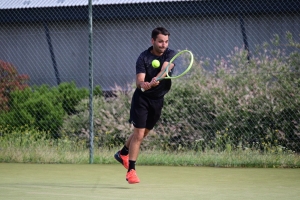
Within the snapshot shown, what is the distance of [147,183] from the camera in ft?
25.7

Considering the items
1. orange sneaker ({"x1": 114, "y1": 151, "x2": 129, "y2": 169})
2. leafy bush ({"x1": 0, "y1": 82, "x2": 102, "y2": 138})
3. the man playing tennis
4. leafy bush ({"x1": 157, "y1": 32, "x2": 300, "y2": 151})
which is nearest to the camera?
the man playing tennis

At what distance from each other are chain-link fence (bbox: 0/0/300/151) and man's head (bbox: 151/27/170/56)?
12.6 ft

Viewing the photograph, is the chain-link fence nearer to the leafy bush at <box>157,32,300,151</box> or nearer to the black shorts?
the leafy bush at <box>157,32,300,151</box>

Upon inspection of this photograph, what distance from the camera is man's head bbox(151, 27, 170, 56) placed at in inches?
289

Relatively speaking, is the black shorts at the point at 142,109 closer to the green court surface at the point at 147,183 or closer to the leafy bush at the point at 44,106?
the green court surface at the point at 147,183

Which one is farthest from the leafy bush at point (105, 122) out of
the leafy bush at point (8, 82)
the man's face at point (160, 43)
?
the man's face at point (160, 43)

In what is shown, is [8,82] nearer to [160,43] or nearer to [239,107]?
[239,107]

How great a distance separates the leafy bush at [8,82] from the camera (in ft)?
42.4

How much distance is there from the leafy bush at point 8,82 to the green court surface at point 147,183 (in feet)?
9.31

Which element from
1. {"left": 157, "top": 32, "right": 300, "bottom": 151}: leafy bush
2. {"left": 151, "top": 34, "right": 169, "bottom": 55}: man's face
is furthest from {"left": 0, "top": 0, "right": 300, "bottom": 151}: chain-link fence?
{"left": 151, "top": 34, "right": 169, "bottom": 55}: man's face

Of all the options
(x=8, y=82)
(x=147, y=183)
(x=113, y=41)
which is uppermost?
(x=113, y=41)

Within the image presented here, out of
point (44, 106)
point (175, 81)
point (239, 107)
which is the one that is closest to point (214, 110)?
point (239, 107)

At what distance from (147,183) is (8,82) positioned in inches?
242

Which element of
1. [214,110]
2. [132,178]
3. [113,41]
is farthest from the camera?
[113,41]
